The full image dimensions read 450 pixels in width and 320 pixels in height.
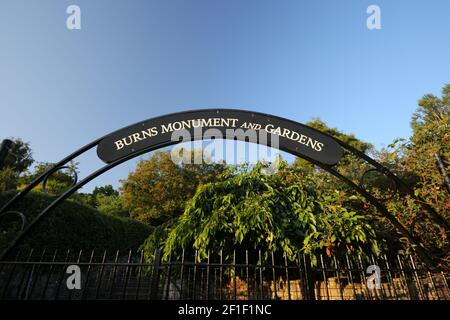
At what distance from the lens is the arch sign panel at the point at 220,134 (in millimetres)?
4059

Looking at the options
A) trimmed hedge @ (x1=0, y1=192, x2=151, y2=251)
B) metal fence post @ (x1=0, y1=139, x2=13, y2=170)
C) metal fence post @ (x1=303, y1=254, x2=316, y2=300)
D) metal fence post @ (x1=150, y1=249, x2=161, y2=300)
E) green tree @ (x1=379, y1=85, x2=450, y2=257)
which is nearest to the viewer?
metal fence post @ (x1=150, y1=249, x2=161, y2=300)

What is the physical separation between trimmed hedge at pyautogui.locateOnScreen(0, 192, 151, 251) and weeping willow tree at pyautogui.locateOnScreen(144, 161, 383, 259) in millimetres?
3649

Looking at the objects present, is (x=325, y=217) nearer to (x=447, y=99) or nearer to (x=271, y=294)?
(x=271, y=294)

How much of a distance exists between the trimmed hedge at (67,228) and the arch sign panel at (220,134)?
4137 mm

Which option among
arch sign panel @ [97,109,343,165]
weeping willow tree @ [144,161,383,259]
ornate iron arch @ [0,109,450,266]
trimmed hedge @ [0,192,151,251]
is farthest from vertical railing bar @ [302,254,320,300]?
trimmed hedge @ [0,192,151,251]

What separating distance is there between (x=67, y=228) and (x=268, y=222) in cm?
743

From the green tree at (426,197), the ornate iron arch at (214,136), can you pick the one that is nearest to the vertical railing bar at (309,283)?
the ornate iron arch at (214,136)

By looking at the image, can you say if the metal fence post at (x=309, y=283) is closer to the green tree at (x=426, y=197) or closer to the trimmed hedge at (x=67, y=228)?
the green tree at (x=426, y=197)

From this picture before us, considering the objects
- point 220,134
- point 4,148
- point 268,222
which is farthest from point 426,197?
point 4,148

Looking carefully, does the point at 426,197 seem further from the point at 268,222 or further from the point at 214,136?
the point at 214,136

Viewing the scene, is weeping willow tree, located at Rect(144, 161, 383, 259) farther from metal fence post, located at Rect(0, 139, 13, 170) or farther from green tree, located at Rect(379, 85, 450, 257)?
metal fence post, located at Rect(0, 139, 13, 170)

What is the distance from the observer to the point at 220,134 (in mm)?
4152

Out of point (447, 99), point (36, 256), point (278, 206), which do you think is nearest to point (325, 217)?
point (278, 206)

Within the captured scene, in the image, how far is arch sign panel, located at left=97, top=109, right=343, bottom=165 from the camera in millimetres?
4059
